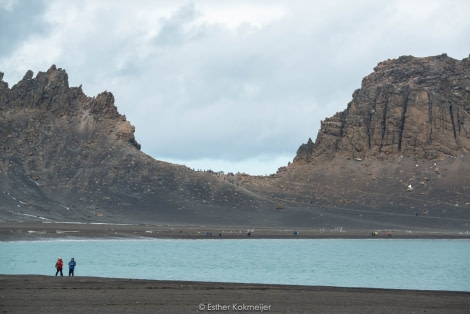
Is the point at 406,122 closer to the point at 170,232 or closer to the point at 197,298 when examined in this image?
the point at 170,232

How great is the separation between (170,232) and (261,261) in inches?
1332

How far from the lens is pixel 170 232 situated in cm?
8788

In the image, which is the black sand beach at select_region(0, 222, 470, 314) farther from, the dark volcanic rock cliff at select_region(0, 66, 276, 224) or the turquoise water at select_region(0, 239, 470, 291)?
the dark volcanic rock cliff at select_region(0, 66, 276, 224)

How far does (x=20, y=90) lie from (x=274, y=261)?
83.0 meters

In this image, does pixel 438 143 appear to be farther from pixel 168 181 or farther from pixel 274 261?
pixel 274 261

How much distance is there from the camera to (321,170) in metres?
134

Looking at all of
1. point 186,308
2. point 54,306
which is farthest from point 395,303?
point 54,306

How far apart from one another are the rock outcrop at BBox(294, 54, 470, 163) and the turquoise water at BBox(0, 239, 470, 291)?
54481 millimetres

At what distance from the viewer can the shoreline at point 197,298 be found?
24688mm

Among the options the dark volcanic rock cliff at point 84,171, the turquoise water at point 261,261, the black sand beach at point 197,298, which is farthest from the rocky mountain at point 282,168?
the black sand beach at point 197,298

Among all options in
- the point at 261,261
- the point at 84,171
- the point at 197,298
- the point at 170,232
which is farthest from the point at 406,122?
the point at 197,298

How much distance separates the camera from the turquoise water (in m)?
41.9

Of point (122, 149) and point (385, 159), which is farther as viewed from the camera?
point (385, 159)

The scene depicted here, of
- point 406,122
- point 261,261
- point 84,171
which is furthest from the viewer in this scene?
point 406,122
